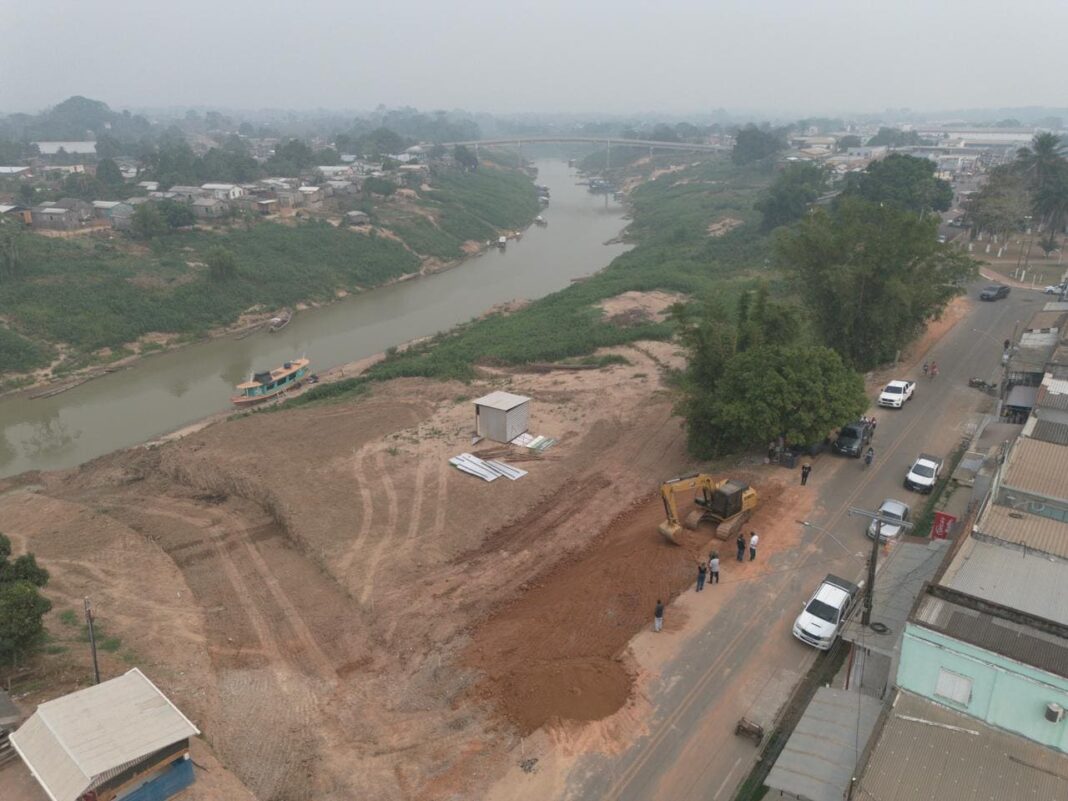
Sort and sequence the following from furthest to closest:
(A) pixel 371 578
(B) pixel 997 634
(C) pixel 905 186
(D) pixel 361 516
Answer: (C) pixel 905 186
(D) pixel 361 516
(A) pixel 371 578
(B) pixel 997 634

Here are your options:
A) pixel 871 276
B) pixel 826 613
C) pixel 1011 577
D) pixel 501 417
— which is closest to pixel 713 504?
pixel 826 613

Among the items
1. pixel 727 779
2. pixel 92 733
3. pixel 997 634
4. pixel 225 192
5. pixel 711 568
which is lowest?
pixel 727 779

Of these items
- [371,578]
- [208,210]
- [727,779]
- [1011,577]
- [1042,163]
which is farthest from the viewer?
[208,210]

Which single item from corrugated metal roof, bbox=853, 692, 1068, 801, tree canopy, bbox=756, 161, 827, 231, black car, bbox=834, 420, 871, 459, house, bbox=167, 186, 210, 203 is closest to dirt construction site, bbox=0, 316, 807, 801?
black car, bbox=834, 420, 871, 459

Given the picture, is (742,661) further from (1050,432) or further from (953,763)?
(1050,432)

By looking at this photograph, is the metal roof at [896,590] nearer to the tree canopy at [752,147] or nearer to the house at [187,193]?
the house at [187,193]

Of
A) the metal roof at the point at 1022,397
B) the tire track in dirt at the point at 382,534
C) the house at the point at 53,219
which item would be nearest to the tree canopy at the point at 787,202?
the metal roof at the point at 1022,397

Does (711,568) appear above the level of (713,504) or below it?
below
